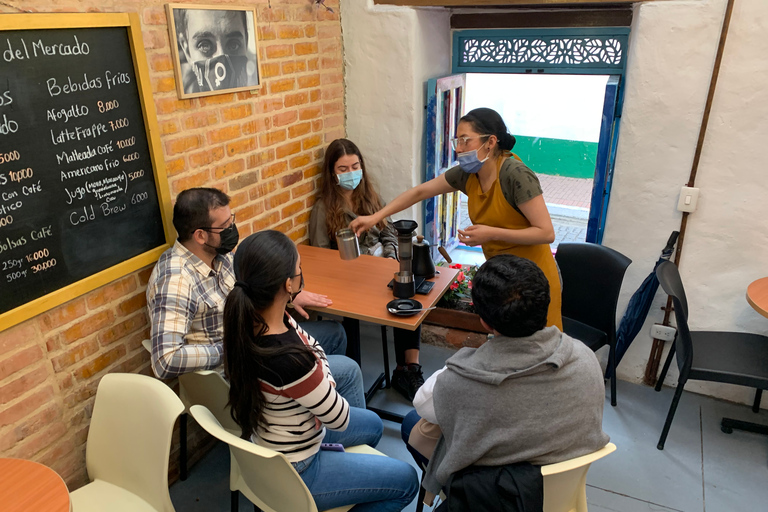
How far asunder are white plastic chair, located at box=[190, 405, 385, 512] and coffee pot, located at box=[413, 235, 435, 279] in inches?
45.0

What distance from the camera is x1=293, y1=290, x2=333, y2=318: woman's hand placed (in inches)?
90.0

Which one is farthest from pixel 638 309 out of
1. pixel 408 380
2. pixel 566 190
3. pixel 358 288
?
pixel 566 190

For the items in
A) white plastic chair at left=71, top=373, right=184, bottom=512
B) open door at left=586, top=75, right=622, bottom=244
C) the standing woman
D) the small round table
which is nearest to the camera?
white plastic chair at left=71, top=373, right=184, bottom=512

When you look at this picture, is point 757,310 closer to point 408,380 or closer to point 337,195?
point 408,380

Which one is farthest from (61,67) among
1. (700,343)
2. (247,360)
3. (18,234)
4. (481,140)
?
(700,343)

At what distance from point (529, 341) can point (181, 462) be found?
1805 millimetres

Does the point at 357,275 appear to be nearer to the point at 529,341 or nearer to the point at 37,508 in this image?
the point at 529,341

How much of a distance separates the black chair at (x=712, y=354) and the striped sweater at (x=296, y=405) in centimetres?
166

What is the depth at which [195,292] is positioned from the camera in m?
2.05

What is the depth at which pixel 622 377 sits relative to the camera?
123 inches

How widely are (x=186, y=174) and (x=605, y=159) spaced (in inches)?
88.1

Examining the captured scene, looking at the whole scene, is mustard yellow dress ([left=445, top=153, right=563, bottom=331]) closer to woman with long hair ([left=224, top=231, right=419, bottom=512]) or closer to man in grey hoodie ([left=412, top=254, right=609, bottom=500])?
man in grey hoodie ([left=412, top=254, right=609, bottom=500])

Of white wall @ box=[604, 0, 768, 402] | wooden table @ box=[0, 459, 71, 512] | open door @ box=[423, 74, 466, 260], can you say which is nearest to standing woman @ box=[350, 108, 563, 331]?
white wall @ box=[604, 0, 768, 402]

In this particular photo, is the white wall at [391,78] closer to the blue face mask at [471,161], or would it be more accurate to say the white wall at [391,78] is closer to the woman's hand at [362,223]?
the woman's hand at [362,223]
